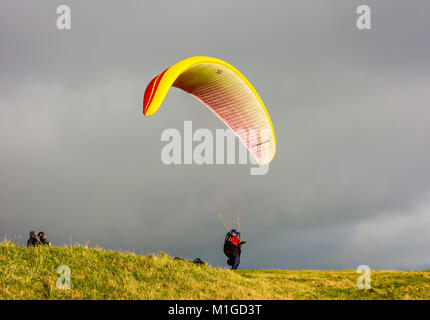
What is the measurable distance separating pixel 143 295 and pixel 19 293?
12.7 feet

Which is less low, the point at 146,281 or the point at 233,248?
the point at 233,248

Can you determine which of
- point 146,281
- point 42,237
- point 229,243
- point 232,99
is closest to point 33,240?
point 42,237

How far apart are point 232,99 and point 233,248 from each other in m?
6.88

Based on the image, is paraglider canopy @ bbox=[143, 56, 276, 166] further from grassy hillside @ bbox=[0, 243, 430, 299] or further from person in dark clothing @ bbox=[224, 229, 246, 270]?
grassy hillside @ bbox=[0, 243, 430, 299]

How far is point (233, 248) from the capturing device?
1912cm

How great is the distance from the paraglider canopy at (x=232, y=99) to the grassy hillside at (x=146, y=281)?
19.5 ft

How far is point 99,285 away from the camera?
46.3ft

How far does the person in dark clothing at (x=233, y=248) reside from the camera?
19156 mm

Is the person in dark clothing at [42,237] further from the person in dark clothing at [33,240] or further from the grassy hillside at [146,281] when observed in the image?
the grassy hillside at [146,281]

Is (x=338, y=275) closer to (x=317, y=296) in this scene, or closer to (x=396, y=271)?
(x=396, y=271)

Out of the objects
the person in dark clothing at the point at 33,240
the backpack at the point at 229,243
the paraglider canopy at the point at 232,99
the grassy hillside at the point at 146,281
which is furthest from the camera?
the person in dark clothing at the point at 33,240

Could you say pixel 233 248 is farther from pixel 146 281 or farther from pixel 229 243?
pixel 146 281

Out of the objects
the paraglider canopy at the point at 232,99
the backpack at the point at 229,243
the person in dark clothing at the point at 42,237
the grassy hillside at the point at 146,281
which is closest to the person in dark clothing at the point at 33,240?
the person in dark clothing at the point at 42,237
